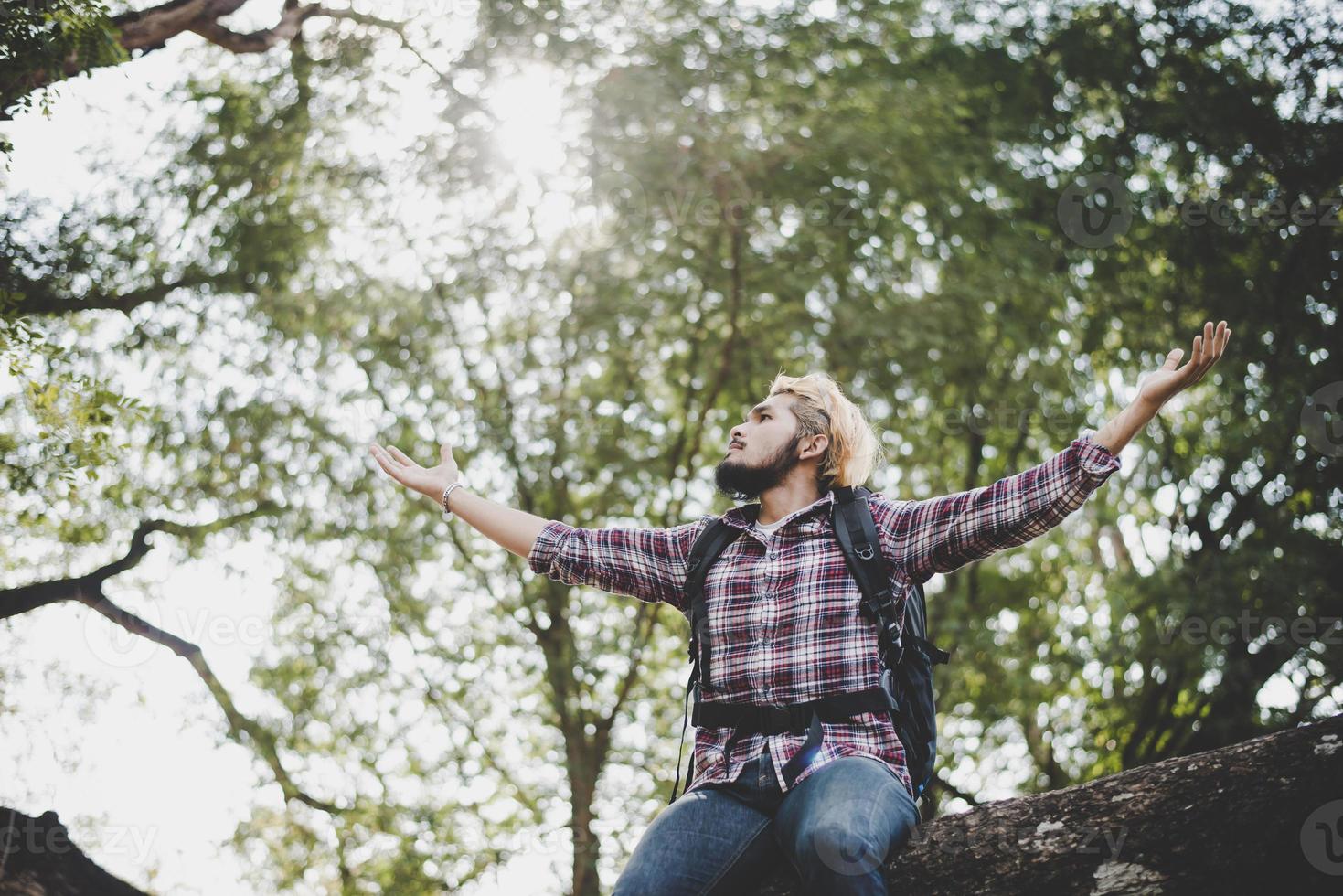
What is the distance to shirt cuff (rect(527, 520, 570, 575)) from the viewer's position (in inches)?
141

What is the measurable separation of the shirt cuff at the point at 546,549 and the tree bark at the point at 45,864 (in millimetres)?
1457

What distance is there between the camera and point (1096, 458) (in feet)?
Result: 9.78

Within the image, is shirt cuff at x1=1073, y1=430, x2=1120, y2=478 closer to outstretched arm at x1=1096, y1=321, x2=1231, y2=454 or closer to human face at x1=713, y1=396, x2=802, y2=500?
outstretched arm at x1=1096, y1=321, x2=1231, y2=454

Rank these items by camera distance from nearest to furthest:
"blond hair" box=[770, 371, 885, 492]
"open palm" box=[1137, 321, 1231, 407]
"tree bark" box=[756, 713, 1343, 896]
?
"tree bark" box=[756, 713, 1343, 896] < "open palm" box=[1137, 321, 1231, 407] < "blond hair" box=[770, 371, 885, 492]

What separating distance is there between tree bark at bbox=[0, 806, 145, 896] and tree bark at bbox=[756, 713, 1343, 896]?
1.81 metres

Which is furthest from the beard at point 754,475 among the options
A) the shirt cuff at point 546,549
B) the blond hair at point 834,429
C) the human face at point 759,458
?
the shirt cuff at point 546,549

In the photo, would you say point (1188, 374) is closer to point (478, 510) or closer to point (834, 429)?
point (834, 429)

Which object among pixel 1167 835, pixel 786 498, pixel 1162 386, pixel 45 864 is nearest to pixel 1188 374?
pixel 1162 386

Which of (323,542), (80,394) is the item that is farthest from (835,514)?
(323,542)

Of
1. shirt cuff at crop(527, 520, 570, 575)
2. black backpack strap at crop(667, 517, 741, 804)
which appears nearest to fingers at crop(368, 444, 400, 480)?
shirt cuff at crop(527, 520, 570, 575)

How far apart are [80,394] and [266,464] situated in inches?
183

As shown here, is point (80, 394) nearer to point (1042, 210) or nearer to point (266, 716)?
point (266, 716)

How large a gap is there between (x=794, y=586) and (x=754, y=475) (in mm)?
510

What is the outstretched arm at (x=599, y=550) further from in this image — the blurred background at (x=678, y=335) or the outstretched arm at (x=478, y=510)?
the blurred background at (x=678, y=335)
